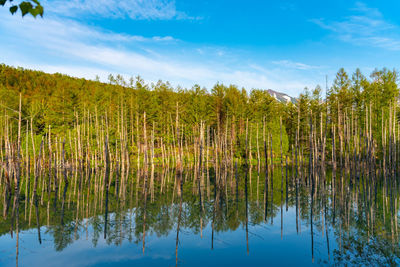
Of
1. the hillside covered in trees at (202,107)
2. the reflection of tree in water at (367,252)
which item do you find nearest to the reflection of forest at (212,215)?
the reflection of tree in water at (367,252)

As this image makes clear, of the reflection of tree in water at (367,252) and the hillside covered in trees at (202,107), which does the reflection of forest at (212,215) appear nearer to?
the reflection of tree in water at (367,252)

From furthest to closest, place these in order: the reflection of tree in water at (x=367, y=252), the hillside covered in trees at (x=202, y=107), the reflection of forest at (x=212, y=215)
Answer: the hillside covered in trees at (x=202, y=107)
the reflection of forest at (x=212, y=215)
the reflection of tree in water at (x=367, y=252)

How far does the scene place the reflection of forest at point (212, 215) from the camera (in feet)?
34.8

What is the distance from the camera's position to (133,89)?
54188 millimetres

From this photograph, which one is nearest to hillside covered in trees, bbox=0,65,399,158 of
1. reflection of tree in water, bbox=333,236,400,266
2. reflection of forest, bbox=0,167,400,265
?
reflection of forest, bbox=0,167,400,265

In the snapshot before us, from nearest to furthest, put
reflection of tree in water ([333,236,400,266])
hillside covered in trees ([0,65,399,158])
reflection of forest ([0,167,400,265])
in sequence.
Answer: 1. reflection of tree in water ([333,236,400,266])
2. reflection of forest ([0,167,400,265])
3. hillside covered in trees ([0,65,399,158])

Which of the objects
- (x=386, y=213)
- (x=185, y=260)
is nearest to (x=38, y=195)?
(x=185, y=260)

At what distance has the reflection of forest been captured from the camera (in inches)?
417

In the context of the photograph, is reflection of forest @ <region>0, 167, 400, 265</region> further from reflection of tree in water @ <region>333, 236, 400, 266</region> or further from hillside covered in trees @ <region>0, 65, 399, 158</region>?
hillside covered in trees @ <region>0, 65, 399, 158</region>

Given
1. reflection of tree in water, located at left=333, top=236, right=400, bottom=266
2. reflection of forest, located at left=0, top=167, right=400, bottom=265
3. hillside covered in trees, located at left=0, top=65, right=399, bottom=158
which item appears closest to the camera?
reflection of tree in water, located at left=333, top=236, right=400, bottom=266

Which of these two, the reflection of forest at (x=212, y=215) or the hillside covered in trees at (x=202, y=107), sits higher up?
the hillside covered in trees at (x=202, y=107)

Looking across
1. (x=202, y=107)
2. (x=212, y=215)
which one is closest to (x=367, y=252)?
(x=212, y=215)

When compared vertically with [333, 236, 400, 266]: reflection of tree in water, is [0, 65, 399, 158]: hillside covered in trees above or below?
above

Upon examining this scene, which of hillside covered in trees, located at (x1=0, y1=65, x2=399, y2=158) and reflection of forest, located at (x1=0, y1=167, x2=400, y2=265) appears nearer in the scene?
reflection of forest, located at (x1=0, y1=167, x2=400, y2=265)
